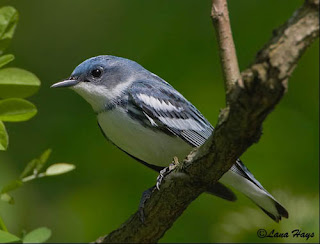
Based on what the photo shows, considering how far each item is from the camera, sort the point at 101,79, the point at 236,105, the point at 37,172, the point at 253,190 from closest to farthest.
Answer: the point at 236,105, the point at 37,172, the point at 253,190, the point at 101,79

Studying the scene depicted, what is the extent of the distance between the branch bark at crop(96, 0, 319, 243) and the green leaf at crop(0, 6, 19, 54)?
78 cm

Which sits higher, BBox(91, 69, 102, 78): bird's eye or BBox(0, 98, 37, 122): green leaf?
BBox(91, 69, 102, 78): bird's eye

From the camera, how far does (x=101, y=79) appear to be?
133 inches

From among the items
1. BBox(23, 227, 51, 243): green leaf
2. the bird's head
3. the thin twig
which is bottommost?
BBox(23, 227, 51, 243): green leaf

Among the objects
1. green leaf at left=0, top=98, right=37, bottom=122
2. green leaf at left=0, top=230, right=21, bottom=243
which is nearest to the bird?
green leaf at left=0, top=98, right=37, bottom=122

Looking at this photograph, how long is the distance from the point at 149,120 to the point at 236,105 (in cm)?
132

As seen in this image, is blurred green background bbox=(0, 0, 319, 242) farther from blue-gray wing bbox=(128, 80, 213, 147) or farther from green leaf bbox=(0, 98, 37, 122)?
green leaf bbox=(0, 98, 37, 122)

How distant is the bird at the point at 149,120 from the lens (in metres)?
3.07

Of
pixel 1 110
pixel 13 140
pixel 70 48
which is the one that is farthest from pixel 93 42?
pixel 1 110

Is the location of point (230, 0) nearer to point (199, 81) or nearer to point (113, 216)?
point (199, 81)

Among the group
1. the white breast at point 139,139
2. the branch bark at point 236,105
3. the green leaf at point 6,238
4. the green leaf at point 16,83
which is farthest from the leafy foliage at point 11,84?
the white breast at point 139,139

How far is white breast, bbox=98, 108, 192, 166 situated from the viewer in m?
3.05

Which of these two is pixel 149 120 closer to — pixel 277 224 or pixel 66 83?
pixel 66 83

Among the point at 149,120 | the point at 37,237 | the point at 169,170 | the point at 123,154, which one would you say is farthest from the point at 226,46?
the point at 123,154
